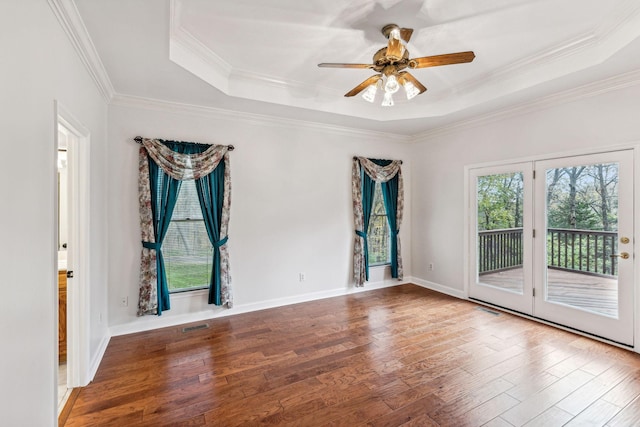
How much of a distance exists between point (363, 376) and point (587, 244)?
9.48ft

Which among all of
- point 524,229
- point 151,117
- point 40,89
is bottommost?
point 524,229

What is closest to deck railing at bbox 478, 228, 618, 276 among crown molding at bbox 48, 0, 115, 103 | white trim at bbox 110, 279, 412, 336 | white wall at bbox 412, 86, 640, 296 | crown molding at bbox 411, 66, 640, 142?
white wall at bbox 412, 86, 640, 296

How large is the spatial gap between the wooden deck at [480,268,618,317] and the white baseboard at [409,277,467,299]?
0.92 metres

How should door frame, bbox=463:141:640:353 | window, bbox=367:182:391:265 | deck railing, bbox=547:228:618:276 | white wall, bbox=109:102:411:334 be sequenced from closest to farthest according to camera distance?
door frame, bbox=463:141:640:353 → deck railing, bbox=547:228:618:276 → white wall, bbox=109:102:411:334 → window, bbox=367:182:391:265

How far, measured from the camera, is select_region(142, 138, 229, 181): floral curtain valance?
3428 millimetres

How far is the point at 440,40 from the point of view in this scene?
2.74 meters

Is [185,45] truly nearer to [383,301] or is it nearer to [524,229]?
[383,301]

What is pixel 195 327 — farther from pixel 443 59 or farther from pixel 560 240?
pixel 560 240

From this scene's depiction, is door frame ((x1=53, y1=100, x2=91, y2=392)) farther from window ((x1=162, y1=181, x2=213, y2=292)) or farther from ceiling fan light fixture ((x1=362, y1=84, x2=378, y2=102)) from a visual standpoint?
ceiling fan light fixture ((x1=362, y1=84, x2=378, y2=102))

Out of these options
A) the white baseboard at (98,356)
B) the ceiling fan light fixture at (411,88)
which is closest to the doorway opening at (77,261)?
the white baseboard at (98,356)

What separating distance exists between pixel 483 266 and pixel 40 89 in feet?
16.5

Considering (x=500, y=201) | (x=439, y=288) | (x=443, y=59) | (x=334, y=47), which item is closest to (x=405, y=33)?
(x=443, y=59)

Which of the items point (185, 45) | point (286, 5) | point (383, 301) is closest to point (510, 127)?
point (383, 301)

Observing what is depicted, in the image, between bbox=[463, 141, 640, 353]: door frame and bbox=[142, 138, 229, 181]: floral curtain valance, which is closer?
bbox=[463, 141, 640, 353]: door frame
